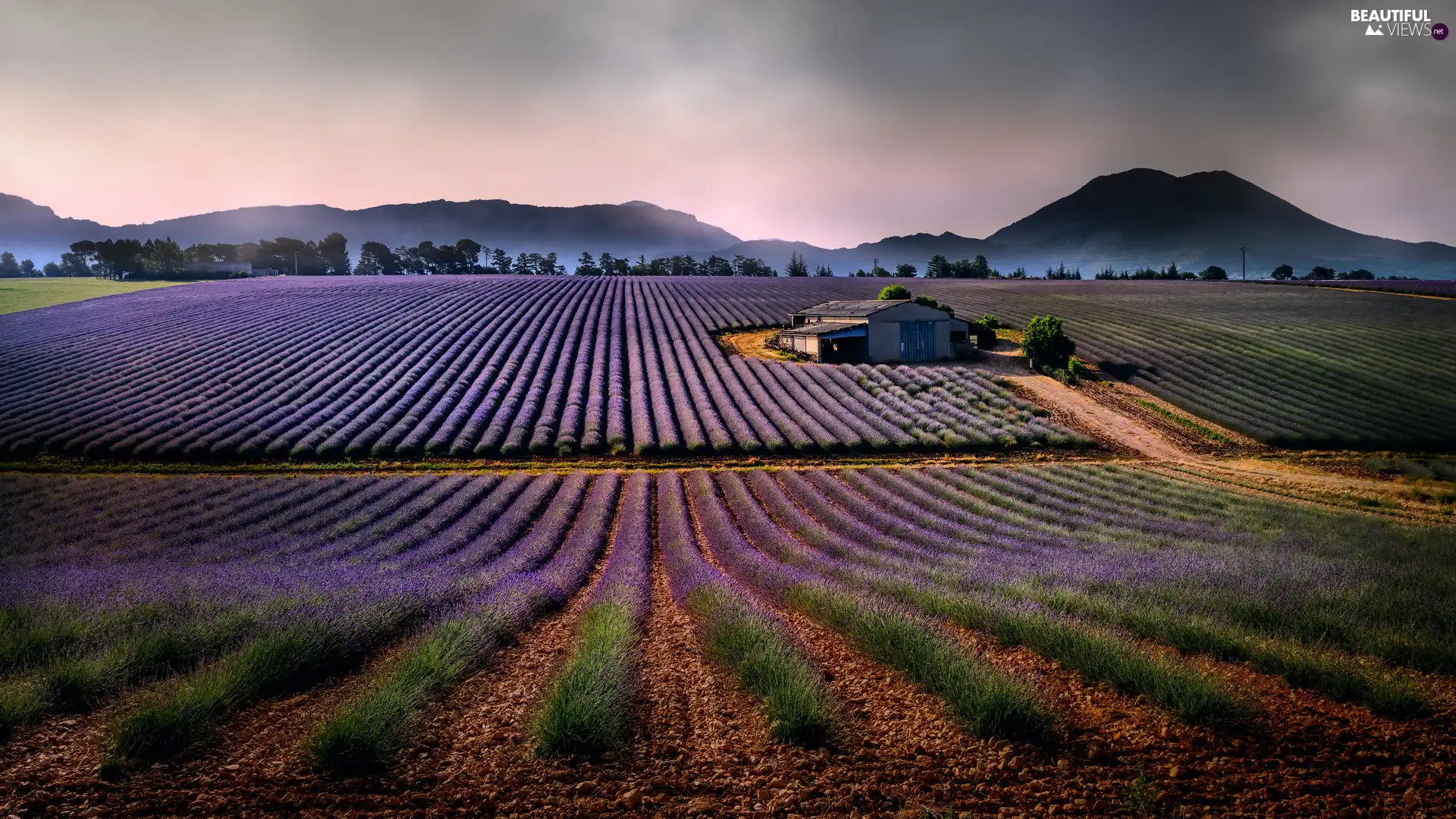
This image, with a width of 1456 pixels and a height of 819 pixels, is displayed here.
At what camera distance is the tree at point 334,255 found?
107 meters

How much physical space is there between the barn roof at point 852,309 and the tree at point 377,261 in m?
92.3

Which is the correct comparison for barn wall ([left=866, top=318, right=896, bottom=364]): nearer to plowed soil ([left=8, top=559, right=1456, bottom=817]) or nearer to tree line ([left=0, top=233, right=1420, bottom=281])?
plowed soil ([left=8, top=559, right=1456, bottom=817])

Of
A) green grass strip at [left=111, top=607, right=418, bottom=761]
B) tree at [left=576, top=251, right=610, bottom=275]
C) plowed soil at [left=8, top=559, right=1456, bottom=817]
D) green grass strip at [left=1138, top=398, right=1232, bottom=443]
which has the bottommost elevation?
green grass strip at [left=1138, top=398, right=1232, bottom=443]

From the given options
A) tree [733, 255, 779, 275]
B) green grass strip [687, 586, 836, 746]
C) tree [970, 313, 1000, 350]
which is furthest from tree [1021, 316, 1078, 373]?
tree [733, 255, 779, 275]

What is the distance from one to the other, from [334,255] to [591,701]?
5106 inches

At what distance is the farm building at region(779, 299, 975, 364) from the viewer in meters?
37.7

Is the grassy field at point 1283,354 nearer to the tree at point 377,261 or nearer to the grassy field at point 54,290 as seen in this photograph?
the grassy field at point 54,290

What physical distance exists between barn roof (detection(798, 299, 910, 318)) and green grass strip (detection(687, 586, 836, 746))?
33.9 meters

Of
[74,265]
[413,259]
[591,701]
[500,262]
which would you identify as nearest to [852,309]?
[591,701]

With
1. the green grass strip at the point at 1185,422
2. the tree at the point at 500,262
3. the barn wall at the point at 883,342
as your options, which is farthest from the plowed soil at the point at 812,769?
the tree at the point at 500,262

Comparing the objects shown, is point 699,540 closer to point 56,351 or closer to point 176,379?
point 176,379

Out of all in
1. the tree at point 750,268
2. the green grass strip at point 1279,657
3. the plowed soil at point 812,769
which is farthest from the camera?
the tree at point 750,268

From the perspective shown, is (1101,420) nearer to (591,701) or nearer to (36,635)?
(591,701)

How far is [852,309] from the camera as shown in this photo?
41.4 meters
